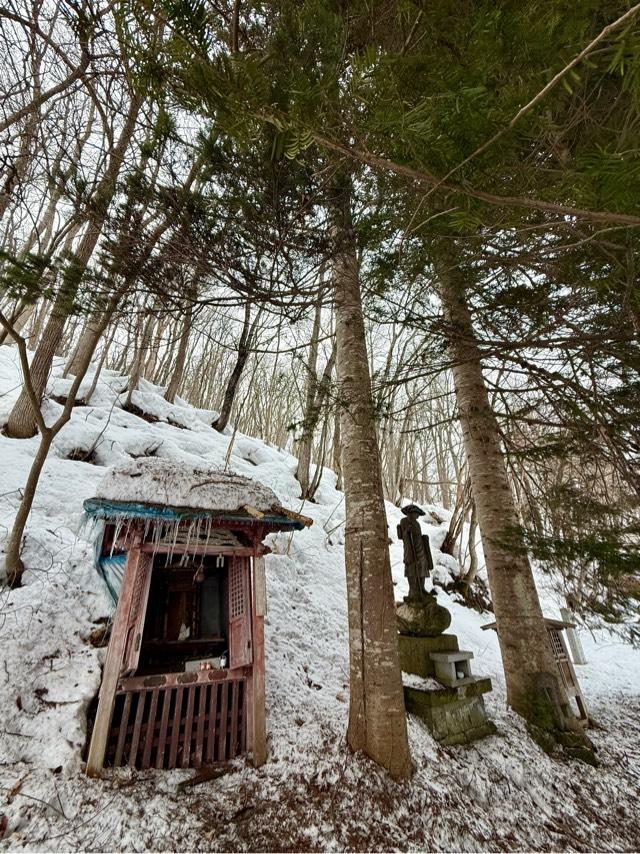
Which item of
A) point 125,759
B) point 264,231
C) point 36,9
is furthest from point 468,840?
point 36,9

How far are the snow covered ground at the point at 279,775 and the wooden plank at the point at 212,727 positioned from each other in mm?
310

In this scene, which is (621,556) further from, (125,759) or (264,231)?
(125,759)

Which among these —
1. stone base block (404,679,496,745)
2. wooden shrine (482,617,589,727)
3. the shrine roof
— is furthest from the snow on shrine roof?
wooden shrine (482,617,589,727)

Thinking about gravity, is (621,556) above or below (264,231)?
below

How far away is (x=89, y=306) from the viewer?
3248mm

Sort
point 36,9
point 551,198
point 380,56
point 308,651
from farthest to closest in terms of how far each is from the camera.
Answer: point 308,651, point 36,9, point 551,198, point 380,56

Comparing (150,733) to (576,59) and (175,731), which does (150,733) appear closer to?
(175,731)

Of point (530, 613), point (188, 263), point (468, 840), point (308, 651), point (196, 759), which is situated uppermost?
point (188, 263)

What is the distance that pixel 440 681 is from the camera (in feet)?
12.7

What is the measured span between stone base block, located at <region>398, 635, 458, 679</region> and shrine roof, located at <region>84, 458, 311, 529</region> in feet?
6.58

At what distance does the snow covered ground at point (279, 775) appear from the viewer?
230 centimetres

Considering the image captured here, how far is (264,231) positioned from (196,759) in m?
4.88

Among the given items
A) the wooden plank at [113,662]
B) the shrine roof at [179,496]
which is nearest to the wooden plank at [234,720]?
the wooden plank at [113,662]

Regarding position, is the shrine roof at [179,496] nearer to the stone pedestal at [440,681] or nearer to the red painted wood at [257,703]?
the red painted wood at [257,703]
